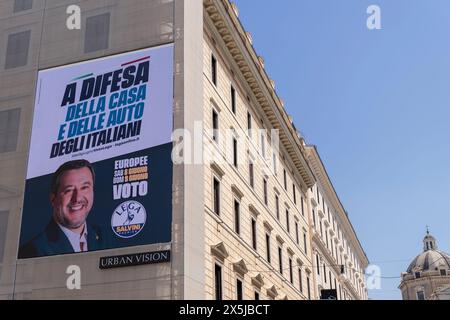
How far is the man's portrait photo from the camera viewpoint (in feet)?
80.2

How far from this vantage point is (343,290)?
212 ft

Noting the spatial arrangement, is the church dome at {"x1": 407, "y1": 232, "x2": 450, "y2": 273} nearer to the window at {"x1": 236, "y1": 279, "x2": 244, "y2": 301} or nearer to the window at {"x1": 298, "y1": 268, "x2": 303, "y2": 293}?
the window at {"x1": 298, "y1": 268, "x2": 303, "y2": 293}

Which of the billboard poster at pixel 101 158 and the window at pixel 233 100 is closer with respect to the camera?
the billboard poster at pixel 101 158

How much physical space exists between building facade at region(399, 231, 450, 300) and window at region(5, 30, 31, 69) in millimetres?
148091

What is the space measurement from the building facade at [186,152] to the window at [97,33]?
0.05m

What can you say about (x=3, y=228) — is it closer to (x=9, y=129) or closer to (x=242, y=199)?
(x=9, y=129)

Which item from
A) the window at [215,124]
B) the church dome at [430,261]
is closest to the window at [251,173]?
the window at [215,124]

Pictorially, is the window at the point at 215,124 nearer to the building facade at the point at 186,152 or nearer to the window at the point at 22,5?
the building facade at the point at 186,152

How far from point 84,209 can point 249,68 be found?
574 inches

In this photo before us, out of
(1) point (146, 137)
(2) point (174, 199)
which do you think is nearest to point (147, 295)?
(2) point (174, 199)

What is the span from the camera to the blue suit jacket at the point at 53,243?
24219 mm

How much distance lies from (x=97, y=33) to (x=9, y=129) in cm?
613
